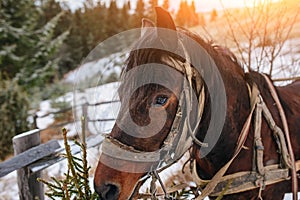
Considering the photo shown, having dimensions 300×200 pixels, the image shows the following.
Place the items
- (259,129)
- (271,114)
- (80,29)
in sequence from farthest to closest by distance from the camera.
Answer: (80,29), (271,114), (259,129)

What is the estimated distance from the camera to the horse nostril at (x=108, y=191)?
1191mm

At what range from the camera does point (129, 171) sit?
4.01ft

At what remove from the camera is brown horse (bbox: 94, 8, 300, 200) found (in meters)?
1.21

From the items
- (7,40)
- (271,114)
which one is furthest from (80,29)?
(271,114)

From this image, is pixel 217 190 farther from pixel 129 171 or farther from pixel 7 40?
pixel 7 40

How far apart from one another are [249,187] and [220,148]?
267mm

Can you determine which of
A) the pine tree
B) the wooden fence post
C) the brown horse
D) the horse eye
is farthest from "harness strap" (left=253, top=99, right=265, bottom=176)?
the pine tree

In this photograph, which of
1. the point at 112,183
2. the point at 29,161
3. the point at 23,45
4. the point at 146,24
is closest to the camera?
the point at 112,183

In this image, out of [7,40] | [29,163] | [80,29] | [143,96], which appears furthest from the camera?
[80,29]

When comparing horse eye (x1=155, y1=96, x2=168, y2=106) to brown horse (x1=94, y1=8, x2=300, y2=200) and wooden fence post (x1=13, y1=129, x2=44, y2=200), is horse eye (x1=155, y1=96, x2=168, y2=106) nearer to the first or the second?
brown horse (x1=94, y1=8, x2=300, y2=200)

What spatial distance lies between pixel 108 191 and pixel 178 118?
420 millimetres

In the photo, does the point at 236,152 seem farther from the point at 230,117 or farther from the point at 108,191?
the point at 108,191

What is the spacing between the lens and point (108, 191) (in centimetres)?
121

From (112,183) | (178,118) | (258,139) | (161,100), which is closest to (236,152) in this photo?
(258,139)
